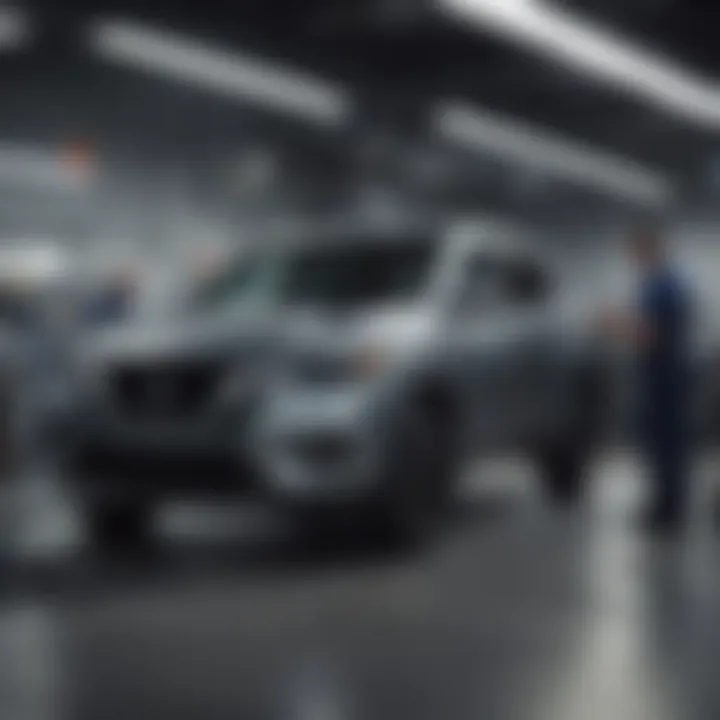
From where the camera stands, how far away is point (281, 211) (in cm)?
587

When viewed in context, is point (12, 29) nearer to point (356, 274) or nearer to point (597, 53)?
point (356, 274)

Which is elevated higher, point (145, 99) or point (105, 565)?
point (145, 99)

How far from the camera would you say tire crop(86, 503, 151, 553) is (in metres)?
6.34

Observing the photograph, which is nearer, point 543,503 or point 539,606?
point 539,606

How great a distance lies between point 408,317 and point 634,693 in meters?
2.65

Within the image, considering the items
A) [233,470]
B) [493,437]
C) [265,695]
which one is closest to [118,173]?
[233,470]

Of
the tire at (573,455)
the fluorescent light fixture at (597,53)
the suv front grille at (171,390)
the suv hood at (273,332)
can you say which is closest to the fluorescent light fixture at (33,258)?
the suv hood at (273,332)

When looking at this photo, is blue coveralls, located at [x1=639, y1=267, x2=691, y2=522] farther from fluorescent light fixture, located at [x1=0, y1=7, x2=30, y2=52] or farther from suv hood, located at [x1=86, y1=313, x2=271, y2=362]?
fluorescent light fixture, located at [x1=0, y1=7, x2=30, y2=52]

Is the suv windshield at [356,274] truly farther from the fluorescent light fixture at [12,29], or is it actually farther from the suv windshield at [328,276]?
the fluorescent light fixture at [12,29]

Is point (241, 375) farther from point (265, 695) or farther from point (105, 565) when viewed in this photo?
point (265, 695)

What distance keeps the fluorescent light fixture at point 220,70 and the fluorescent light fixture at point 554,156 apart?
1.73 ft

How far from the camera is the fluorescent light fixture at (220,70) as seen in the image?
6168 millimetres

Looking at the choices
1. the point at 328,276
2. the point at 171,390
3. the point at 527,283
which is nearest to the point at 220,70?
the point at 328,276

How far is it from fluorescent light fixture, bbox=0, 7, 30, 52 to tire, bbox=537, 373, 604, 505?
3118 millimetres
